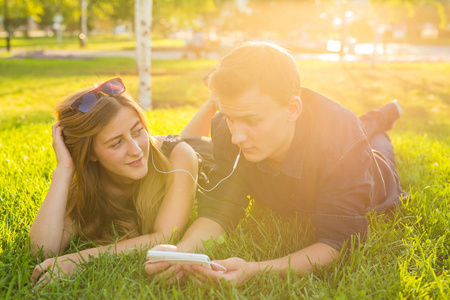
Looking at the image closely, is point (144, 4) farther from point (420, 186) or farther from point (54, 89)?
point (420, 186)

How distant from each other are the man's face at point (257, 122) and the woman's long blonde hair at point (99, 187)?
905 mm

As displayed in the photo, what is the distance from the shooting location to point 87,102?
2.85 metres

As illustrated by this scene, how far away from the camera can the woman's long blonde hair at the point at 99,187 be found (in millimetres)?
2852

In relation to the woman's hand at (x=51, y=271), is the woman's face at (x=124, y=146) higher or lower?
higher

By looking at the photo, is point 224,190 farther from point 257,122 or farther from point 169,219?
point 257,122

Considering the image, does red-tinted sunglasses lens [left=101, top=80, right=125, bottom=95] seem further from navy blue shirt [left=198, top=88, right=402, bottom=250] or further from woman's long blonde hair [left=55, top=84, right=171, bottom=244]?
navy blue shirt [left=198, top=88, right=402, bottom=250]

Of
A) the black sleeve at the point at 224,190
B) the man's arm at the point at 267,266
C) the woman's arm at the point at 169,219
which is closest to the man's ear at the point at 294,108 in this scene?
the black sleeve at the point at 224,190

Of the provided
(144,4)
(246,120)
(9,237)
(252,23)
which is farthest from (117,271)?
(252,23)

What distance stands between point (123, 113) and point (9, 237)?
1145mm

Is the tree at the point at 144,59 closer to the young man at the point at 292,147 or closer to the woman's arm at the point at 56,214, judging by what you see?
the woman's arm at the point at 56,214

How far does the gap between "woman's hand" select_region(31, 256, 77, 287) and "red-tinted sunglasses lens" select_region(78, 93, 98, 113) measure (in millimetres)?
993

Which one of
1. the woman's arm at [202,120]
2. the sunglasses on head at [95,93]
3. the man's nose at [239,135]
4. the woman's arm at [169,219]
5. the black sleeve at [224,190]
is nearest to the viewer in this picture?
the man's nose at [239,135]

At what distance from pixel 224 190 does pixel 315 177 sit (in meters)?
0.68

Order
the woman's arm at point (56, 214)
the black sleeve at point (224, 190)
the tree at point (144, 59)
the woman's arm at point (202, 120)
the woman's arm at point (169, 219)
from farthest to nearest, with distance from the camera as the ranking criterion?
the tree at point (144, 59) < the woman's arm at point (202, 120) < the black sleeve at point (224, 190) < the woman's arm at point (56, 214) < the woman's arm at point (169, 219)
